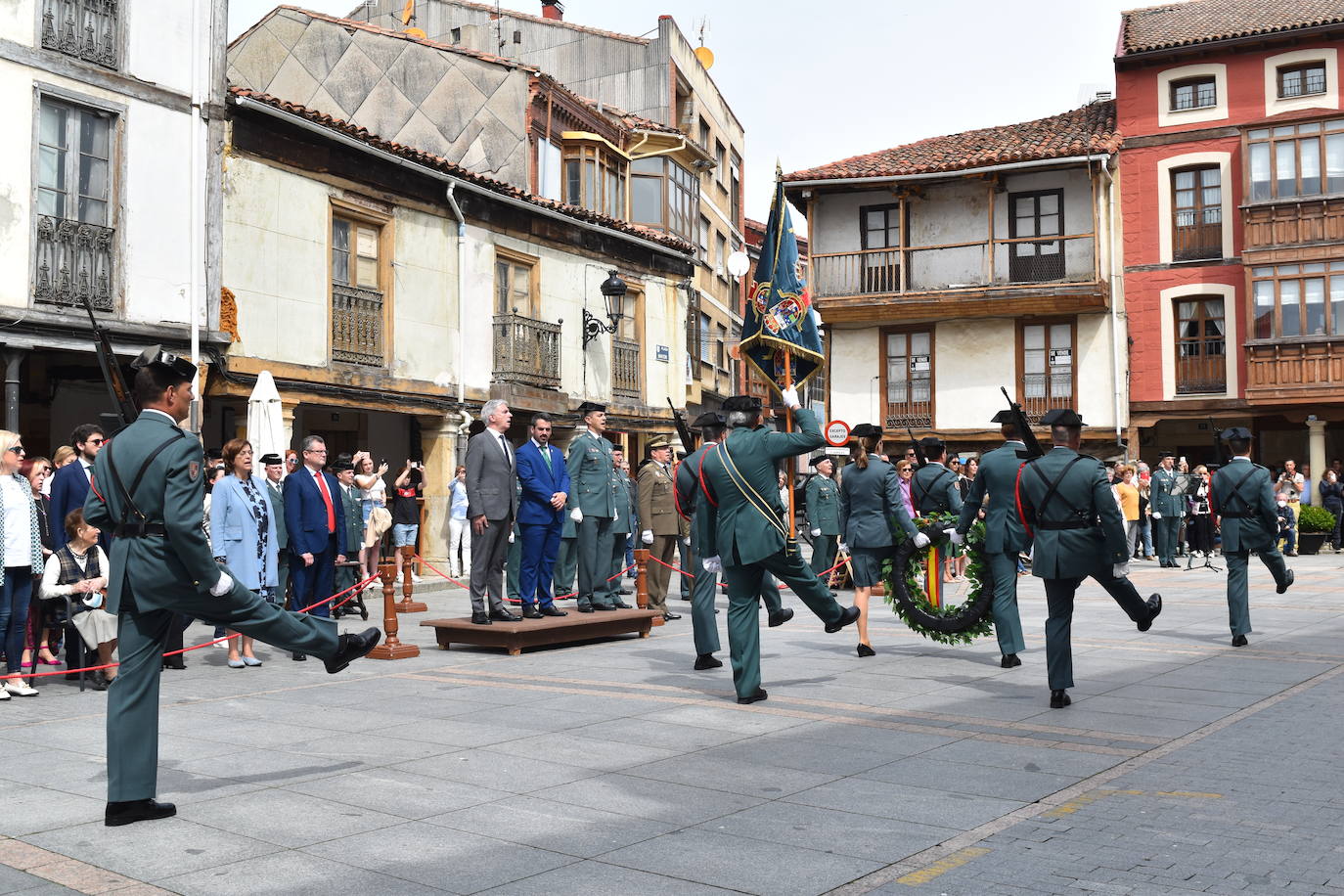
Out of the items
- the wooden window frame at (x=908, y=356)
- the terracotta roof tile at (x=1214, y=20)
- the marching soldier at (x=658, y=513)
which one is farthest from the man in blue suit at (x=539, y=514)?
the terracotta roof tile at (x=1214, y=20)

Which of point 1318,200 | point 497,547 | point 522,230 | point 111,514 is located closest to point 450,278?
point 522,230

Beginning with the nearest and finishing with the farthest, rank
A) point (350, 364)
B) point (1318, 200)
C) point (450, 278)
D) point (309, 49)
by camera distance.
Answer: point (350, 364) < point (450, 278) < point (309, 49) < point (1318, 200)

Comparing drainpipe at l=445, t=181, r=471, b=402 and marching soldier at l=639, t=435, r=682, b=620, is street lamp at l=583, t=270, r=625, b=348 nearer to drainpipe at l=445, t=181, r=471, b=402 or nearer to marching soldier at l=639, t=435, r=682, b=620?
drainpipe at l=445, t=181, r=471, b=402

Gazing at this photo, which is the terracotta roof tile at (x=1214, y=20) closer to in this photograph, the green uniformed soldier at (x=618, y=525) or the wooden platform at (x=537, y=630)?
the green uniformed soldier at (x=618, y=525)

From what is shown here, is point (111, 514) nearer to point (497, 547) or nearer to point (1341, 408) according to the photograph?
point (497, 547)

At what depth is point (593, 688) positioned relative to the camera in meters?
9.04

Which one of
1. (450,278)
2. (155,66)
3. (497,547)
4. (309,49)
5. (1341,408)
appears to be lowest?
(497,547)

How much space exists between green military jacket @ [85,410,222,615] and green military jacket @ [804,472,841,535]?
11841 mm

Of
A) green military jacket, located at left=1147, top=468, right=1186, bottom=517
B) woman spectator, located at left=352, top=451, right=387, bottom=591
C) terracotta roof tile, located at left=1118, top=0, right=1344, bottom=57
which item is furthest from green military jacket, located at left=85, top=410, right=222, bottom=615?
terracotta roof tile, located at left=1118, top=0, right=1344, bottom=57

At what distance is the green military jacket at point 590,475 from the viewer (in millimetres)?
12586

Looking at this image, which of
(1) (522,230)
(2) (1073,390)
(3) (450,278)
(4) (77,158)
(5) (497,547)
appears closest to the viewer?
(5) (497,547)

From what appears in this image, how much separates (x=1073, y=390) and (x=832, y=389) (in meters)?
6.00

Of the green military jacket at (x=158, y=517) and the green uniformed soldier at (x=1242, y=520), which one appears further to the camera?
the green uniformed soldier at (x=1242, y=520)

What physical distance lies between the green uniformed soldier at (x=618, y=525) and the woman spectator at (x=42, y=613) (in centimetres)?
509
